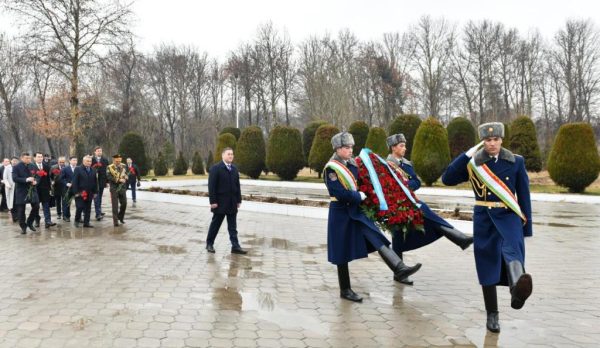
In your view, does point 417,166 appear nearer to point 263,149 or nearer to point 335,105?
point 263,149

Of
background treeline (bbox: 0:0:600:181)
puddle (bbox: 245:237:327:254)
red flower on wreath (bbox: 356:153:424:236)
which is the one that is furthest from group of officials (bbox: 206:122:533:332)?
background treeline (bbox: 0:0:600:181)

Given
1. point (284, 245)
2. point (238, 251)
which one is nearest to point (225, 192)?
point (238, 251)

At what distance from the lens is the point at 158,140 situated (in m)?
51.7

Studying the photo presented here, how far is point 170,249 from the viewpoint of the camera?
8.47 meters

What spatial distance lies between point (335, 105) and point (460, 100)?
13112mm

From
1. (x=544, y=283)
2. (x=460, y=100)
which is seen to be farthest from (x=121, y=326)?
(x=460, y=100)

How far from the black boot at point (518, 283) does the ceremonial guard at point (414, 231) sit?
1.29 m

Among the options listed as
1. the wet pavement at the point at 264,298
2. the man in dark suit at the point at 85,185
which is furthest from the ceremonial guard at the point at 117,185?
the wet pavement at the point at 264,298

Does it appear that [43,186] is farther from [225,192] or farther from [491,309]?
[491,309]

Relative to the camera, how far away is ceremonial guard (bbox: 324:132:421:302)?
5.12m

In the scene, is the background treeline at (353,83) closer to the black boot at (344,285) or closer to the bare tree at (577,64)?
the bare tree at (577,64)

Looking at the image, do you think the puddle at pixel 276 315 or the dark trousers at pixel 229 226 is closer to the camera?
the puddle at pixel 276 315

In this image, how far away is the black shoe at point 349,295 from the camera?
17.2 ft

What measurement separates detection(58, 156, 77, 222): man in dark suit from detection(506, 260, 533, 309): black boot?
35.1 ft
